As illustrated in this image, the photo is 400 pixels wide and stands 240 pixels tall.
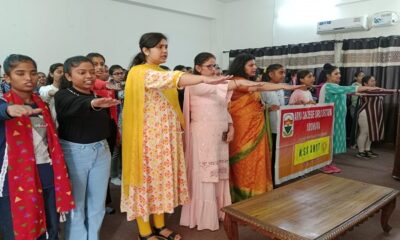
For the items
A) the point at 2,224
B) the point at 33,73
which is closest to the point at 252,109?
the point at 33,73

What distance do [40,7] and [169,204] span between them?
13.5ft

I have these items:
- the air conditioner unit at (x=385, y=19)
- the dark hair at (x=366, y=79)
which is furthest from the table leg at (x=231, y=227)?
the air conditioner unit at (x=385, y=19)

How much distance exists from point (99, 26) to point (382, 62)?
491 centimetres

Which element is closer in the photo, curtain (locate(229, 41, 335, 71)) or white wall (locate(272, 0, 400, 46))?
white wall (locate(272, 0, 400, 46))

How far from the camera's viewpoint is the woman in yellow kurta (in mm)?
1788

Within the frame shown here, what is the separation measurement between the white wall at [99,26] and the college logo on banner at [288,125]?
3.62 meters

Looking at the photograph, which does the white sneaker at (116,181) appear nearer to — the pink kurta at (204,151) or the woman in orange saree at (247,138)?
the pink kurta at (204,151)

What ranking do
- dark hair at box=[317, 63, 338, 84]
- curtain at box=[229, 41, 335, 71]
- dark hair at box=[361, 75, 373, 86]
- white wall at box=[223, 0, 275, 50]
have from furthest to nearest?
white wall at box=[223, 0, 275, 50] < curtain at box=[229, 41, 335, 71] < dark hair at box=[361, 75, 373, 86] < dark hair at box=[317, 63, 338, 84]

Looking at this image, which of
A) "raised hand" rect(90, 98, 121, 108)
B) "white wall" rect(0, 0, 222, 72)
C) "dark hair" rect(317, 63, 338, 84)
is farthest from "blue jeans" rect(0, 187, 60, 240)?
"dark hair" rect(317, 63, 338, 84)

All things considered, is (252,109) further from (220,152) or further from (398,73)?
(398,73)

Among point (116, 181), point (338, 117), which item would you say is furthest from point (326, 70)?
point (116, 181)

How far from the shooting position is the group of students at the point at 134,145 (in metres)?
1.43

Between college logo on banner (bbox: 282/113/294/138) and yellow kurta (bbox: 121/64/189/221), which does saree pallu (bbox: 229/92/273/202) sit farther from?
yellow kurta (bbox: 121/64/189/221)

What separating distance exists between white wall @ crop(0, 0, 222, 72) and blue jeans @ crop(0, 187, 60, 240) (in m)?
3.54
